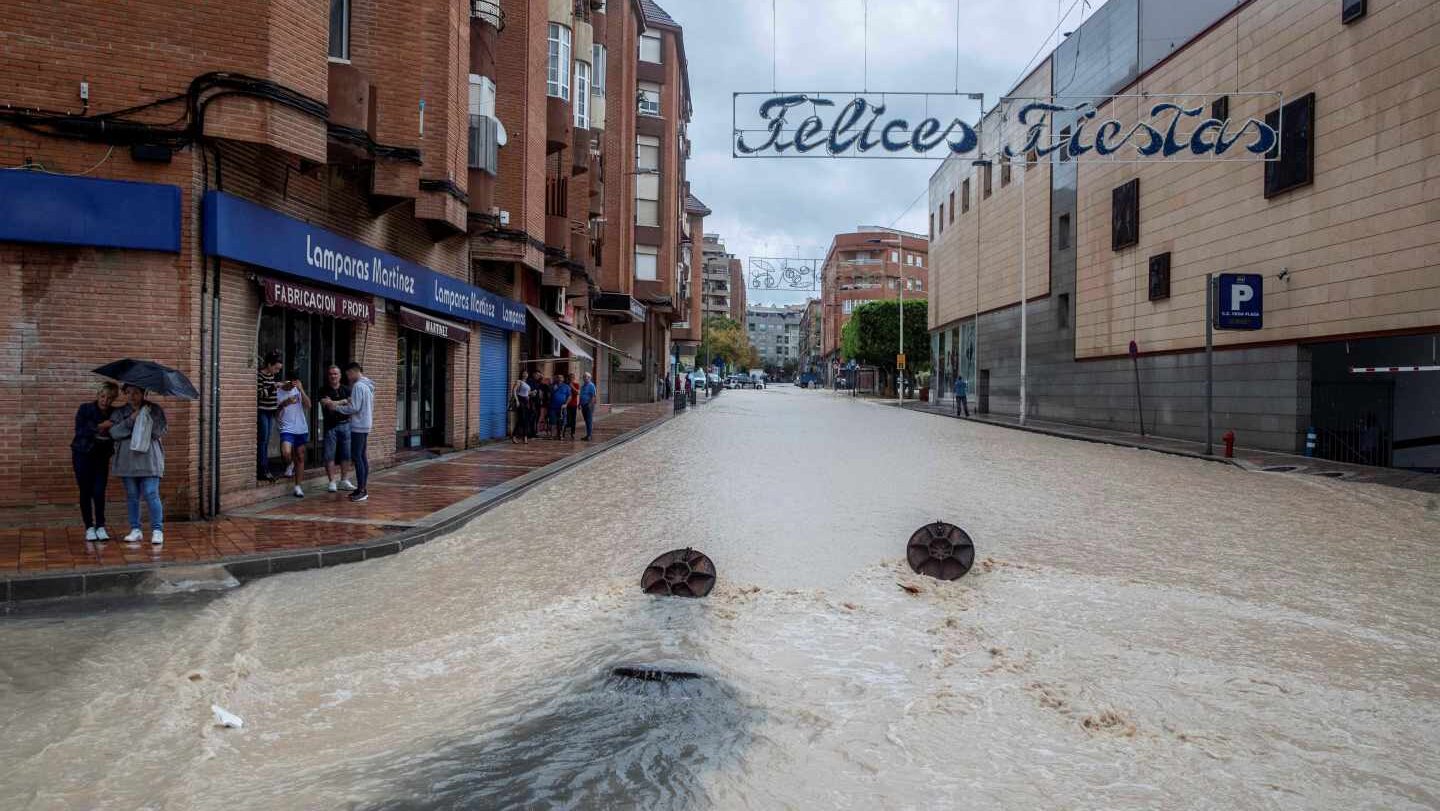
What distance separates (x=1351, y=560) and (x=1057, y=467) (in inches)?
370

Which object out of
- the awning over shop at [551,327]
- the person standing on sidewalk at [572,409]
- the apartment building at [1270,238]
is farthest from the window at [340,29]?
the apartment building at [1270,238]

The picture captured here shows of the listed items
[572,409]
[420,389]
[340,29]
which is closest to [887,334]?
[572,409]

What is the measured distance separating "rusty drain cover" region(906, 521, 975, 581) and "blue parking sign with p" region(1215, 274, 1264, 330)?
56.1ft

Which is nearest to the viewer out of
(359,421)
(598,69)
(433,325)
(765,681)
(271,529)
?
(765,681)

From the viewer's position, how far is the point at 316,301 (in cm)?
1333

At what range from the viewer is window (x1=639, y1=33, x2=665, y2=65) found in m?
55.7

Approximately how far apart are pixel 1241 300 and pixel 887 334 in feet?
197

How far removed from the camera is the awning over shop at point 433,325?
16.8m

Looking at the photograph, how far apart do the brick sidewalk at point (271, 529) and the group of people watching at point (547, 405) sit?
25.7 ft

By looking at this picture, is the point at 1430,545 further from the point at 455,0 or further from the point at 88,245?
the point at 455,0

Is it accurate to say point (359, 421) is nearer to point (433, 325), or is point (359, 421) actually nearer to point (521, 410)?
point (433, 325)

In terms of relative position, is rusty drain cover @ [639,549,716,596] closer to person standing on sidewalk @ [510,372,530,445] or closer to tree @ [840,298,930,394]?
person standing on sidewalk @ [510,372,530,445]

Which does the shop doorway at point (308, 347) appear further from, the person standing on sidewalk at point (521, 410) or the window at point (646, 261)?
the window at point (646, 261)

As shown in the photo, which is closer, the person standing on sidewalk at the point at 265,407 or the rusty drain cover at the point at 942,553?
the rusty drain cover at the point at 942,553
